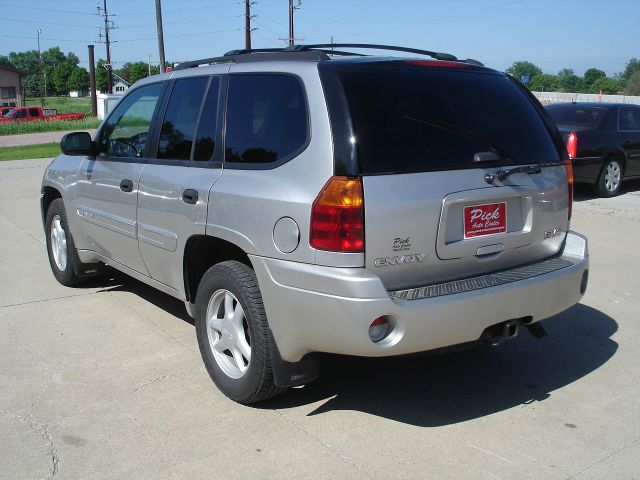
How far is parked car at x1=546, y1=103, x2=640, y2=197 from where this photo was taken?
11297 millimetres

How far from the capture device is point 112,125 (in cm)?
529

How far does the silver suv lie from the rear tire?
8.17 m

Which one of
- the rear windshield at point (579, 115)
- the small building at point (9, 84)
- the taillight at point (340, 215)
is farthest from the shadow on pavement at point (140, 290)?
the small building at point (9, 84)

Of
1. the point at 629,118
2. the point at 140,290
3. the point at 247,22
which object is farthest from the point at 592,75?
the point at 140,290

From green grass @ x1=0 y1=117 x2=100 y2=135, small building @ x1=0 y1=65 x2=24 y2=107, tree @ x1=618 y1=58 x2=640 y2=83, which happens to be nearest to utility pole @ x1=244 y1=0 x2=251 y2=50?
green grass @ x1=0 y1=117 x2=100 y2=135

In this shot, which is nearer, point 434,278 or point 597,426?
point 434,278

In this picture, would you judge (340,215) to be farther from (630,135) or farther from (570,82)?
(570,82)

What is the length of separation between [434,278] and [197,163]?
1617mm

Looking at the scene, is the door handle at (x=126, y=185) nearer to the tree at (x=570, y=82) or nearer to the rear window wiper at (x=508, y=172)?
the rear window wiper at (x=508, y=172)

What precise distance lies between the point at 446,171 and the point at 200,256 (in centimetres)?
161

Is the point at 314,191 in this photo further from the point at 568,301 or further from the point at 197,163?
the point at 568,301

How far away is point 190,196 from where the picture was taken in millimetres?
3977

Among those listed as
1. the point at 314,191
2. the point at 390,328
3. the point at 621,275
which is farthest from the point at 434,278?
the point at 621,275

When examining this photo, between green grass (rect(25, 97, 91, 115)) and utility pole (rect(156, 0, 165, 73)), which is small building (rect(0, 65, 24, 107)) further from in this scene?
utility pole (rect(156, 0, 165, 73))
